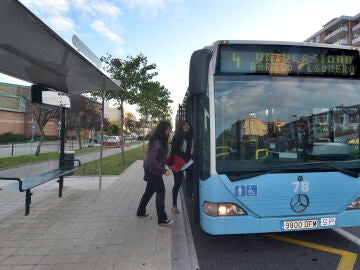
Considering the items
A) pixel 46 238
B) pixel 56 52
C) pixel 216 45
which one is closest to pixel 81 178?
pixel 46 238

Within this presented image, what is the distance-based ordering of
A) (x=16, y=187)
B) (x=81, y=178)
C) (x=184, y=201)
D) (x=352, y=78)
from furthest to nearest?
1. (x=81, y=178)
2. (x=184, y=201)
3. (x=16, y=187)
4. (x=352, y=78)

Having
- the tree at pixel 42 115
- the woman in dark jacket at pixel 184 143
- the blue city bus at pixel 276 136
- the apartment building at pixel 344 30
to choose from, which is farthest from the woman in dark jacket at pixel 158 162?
the apartment building at pixel 344 30

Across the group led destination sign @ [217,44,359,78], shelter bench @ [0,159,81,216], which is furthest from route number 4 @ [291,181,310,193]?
shelter bench @ [0,159,81,216]

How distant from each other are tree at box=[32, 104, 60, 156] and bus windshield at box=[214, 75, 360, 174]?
196 inches

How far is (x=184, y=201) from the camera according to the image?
21.5 feet

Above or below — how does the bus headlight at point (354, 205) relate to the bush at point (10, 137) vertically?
below

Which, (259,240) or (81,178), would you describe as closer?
(259,240)

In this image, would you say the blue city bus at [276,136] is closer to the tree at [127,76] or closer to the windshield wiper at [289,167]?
the windshield wiper at [289,167]

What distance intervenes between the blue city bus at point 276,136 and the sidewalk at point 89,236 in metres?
0.88

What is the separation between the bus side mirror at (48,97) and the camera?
6328 mm

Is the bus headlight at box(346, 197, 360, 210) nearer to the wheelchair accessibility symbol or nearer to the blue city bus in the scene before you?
the blue city bus

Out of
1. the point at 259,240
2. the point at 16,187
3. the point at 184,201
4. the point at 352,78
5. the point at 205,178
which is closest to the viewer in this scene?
the point at 205,178

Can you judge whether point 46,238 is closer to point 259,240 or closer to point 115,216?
point 115,216

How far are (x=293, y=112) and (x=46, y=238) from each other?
4.14 m
